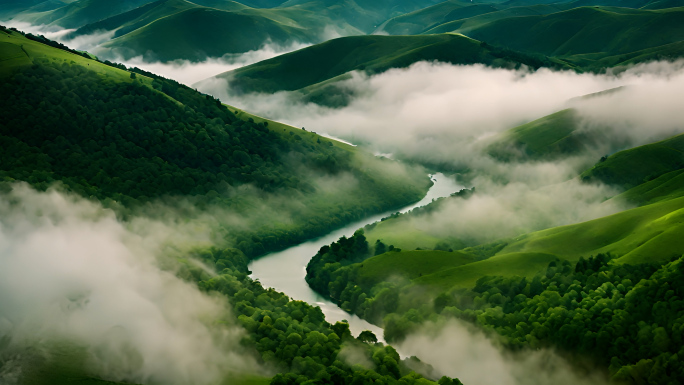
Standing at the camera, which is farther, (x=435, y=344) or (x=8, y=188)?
(x=8, y=188)

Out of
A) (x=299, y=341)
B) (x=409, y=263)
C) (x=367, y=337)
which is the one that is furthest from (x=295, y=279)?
(x=299, y=341)

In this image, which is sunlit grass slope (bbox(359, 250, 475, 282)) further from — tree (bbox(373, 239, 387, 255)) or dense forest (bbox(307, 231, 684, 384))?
tree (bbox(373, 239, 387, 255))

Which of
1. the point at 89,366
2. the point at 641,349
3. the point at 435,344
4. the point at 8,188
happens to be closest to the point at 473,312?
the point at 435,344

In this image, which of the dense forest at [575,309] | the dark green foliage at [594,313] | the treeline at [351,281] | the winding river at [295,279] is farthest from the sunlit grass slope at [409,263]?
the dark green foliage at [594,313]

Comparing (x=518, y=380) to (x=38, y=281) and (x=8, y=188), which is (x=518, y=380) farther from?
(x=8, y=188)

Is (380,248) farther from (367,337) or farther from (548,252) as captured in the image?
(367,337)

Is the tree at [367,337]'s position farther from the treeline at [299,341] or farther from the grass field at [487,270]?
the grass field at [487,270]

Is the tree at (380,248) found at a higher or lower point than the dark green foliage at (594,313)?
lower
